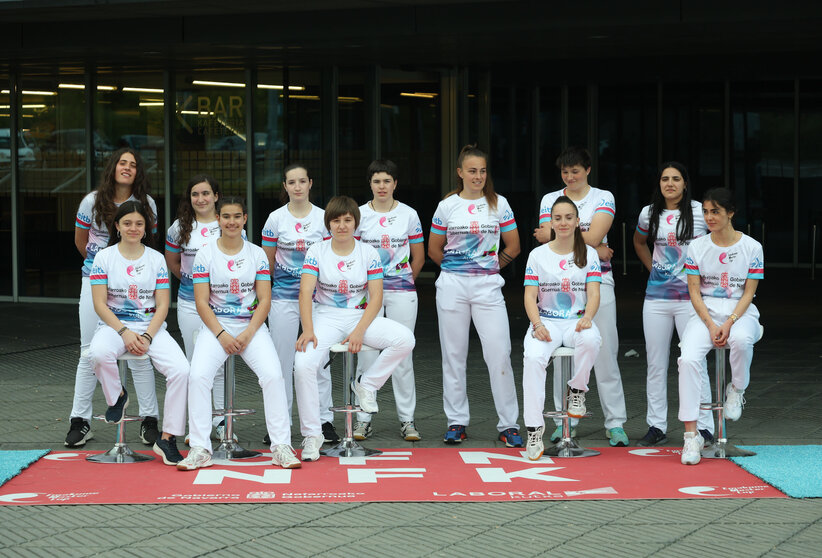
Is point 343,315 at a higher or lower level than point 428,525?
higher

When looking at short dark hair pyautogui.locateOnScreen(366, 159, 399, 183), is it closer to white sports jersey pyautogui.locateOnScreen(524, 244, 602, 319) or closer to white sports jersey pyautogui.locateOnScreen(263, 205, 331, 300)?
white sports jersey pyautogui.locateOnScreen(263, 205, 331, 300)

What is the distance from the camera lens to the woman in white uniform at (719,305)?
626 centimetres

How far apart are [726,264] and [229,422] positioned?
2976 millimetres

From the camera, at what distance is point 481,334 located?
6.86 metres

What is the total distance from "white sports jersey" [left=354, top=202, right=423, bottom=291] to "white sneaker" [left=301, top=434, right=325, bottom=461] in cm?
105

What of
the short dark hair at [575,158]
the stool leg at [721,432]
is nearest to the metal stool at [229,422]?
the short dark hair at [575,158]

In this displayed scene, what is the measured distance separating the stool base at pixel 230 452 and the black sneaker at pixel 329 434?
21.6 inches

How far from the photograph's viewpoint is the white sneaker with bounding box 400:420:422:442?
6816 mm

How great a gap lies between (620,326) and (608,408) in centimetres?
556

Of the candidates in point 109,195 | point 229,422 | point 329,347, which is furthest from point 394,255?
point 109,195

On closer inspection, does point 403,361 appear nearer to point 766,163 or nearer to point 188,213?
point 188,213

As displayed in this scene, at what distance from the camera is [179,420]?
6.23m

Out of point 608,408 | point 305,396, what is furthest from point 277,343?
point 608,408

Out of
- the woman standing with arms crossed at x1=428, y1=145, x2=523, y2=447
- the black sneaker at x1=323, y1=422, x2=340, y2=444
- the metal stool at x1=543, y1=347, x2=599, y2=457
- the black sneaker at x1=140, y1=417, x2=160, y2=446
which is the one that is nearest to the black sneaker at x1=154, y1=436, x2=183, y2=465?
the black sneaker at x1=140, y1=417, x2=160, y2=446
